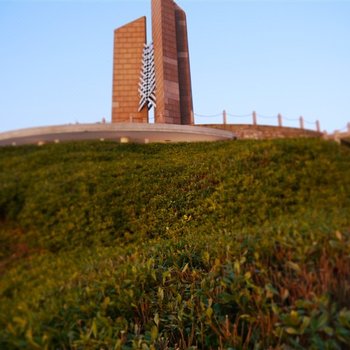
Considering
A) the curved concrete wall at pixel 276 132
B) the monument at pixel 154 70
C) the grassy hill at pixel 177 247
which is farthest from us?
the monument at pixel 154 70

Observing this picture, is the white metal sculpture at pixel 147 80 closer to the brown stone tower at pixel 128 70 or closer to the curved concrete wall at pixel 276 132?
the brown stone tower at pixel 128 70

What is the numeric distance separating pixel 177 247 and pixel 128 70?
1239cm

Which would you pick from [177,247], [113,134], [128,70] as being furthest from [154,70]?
[177,247]

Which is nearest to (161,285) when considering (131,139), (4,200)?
(4,200)

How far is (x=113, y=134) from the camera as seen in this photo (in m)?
5.45

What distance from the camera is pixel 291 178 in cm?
228

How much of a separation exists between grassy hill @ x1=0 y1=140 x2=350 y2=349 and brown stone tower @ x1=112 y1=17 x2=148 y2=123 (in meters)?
10.1

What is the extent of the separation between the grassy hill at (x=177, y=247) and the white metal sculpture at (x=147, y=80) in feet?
32.6

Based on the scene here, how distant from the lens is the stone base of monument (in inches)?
131

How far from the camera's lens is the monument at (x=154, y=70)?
12952mm

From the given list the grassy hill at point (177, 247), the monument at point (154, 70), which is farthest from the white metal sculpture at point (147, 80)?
the grassy hill at point (177, 247)

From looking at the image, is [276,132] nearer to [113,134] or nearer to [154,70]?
[113,134]

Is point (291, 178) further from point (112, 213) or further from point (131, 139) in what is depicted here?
point (131, 139)

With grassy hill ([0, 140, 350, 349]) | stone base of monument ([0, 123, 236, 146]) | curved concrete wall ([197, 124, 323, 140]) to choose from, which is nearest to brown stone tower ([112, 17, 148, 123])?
stone base of monument ([0, 123, 236, 146])
